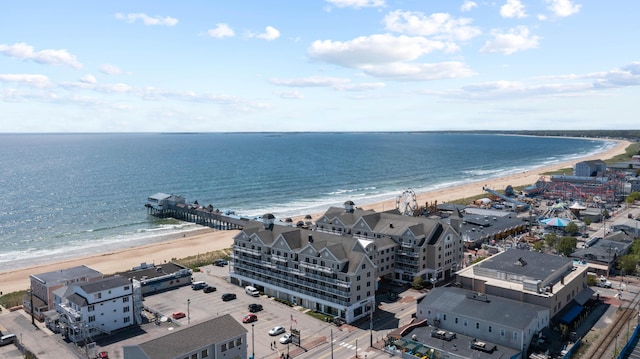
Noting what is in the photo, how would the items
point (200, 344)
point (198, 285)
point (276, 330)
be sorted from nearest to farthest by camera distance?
point (200, 344)
point (276, 330)
point (198, 285)

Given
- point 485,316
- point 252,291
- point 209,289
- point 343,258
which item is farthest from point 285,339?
point 485,316

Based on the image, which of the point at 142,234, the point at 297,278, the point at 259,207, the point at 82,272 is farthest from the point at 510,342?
the point at 259,207

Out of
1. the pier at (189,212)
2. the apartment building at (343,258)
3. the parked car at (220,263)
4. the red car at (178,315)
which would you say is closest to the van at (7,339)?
the red car at (178,315)

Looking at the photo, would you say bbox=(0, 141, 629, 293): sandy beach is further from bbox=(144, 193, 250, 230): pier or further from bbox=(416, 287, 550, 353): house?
bbox=(416, 287, 550, 353): house

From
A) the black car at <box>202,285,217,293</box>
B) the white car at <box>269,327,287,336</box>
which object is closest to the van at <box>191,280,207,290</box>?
the black car at <box>202,285,217,293</box>

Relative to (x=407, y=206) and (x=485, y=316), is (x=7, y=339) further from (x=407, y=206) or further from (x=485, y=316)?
(x=407, y=206)

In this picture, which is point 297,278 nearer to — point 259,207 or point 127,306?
point 127,306
